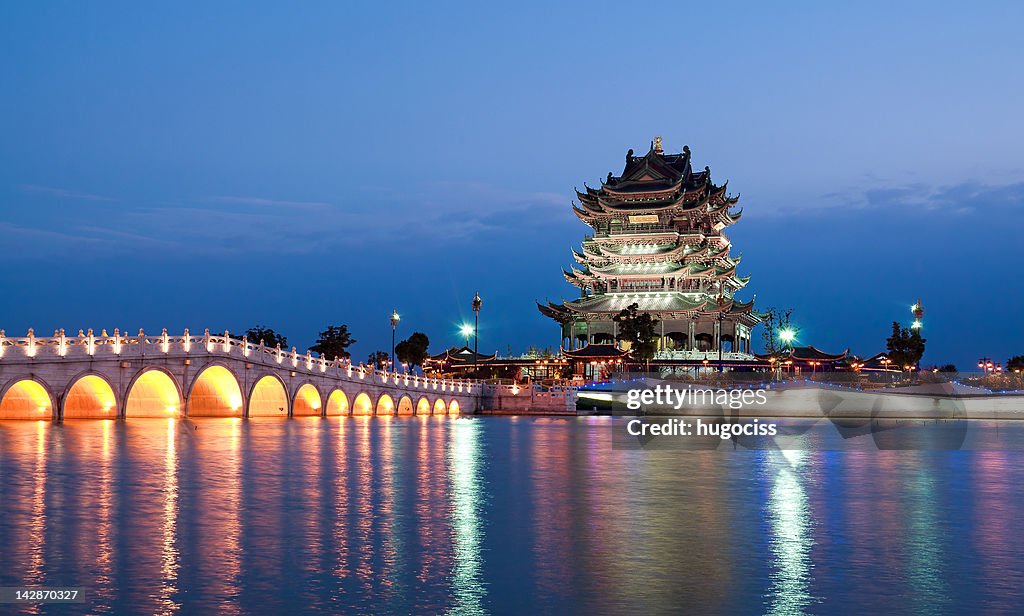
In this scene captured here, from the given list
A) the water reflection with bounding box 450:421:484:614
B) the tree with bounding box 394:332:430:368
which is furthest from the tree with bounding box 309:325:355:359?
the water reflection with bounding box 450:421:484:614

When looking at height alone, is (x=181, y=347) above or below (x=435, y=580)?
above

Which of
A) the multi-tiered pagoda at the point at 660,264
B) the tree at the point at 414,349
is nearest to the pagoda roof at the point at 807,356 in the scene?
the multi-tiered pagoda at the point at 660,264

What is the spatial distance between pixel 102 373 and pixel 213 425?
15.7 ft

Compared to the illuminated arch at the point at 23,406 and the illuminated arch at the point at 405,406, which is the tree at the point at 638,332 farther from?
the illuminated arch at the point at 23,406

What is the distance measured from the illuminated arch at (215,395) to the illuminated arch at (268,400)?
2.00 meters

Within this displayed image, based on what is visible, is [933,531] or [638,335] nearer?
[933,531]

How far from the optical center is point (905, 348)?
89500 mm

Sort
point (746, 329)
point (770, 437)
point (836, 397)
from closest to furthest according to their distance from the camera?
point (770, 437) < point (836, 397) < point (746, 329)

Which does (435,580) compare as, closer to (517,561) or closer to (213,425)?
(517,561)

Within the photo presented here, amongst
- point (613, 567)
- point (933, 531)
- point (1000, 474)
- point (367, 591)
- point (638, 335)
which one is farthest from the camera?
point (638, 335)

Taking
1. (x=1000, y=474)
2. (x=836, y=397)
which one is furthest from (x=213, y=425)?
(x=836, y=397)

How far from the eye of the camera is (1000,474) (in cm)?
2623

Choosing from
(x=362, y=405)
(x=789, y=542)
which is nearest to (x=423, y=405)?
(x=362, y=405)

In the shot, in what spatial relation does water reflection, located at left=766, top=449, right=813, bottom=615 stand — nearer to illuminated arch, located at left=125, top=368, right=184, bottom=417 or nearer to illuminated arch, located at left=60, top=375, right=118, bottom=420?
illuminated arch, located at left=60, top=375, right=118, bottom=420
